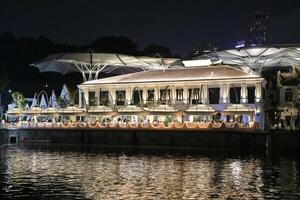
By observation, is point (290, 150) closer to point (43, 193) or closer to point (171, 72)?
point (171, 72)

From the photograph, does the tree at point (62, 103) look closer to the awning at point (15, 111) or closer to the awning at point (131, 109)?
the awning at point (15, 111)

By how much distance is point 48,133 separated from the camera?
325 feet

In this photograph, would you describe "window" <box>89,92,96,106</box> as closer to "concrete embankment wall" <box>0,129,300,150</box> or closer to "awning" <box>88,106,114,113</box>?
"awning" <box>88,106,114,113</box>

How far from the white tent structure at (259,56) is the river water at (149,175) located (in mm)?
24891

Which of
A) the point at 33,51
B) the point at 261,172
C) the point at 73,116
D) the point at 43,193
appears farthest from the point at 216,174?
the point at 33,51

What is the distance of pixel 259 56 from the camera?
323 ft

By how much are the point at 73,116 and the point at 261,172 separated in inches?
2363

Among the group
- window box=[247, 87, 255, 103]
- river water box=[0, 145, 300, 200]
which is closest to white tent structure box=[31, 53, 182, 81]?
window box=[247, 87, 255, 103]

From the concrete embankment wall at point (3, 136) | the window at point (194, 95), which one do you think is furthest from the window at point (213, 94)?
the concrete embankment wall at point (3, 136)

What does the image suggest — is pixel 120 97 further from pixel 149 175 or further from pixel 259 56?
pixel 149 175

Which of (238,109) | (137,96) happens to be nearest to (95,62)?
(137,96)

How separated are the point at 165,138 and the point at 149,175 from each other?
33814mm

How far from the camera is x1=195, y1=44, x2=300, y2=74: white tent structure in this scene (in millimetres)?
96438

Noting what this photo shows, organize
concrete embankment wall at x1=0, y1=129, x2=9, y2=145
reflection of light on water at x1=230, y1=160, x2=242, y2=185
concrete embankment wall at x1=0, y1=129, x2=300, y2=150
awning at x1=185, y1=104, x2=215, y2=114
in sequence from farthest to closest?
1. concrete embankment wall at x1=0, y1=129, x2=9, y2=145
2. awning at x1=185, y1=104, x2=215, y2=114
3. concrete embankment wall at x1=0, y1=129, x2=300, y2=150
4. reflection of light on water at x1=230, y1=160, x2=242, y2=185
